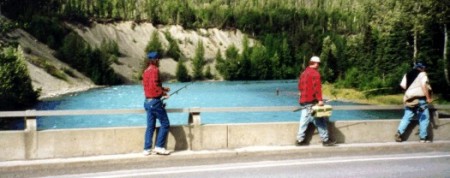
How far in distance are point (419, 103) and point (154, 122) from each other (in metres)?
6.29

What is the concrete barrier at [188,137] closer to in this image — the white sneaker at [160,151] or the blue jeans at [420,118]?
the blue jeans at [420,118]

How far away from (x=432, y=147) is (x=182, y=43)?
174025 millimetres

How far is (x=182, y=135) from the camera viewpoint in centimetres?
1102

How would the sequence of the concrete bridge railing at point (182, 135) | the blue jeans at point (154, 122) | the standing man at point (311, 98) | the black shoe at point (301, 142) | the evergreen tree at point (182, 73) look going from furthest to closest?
the evergreen tree at point (182, 73) < the black shoe at point (301, 142) < the standing man at point (311, 98) < the blue jeans at point (154, 122) < the concrete bridge railing at point (182, 135)

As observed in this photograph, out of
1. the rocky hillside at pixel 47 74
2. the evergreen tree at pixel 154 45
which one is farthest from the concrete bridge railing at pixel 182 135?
the evergreen tree at pixel 154 45

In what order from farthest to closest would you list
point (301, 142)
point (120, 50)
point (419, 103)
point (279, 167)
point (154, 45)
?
point (154, 45), point (120, 50), point (419, 103), point (301, 142), point (279, 167)

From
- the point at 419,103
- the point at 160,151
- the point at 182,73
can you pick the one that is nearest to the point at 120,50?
the point at 182,73

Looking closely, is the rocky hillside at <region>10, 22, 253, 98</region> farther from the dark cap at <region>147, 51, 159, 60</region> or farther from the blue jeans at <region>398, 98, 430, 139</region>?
the blue jeans at <region>398, 98, 430, 139</region>

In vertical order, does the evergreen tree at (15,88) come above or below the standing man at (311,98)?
below

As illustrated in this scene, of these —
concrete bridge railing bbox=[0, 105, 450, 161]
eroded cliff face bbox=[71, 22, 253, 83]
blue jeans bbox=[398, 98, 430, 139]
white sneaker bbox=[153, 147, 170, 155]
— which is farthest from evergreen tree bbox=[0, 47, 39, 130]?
eroded cliff face bbox=[71, 22, 253, 83]

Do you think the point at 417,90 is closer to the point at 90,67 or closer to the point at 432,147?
the point at 432,147

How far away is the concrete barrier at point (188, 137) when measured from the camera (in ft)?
32.8

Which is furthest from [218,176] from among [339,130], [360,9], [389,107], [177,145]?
[360,9]

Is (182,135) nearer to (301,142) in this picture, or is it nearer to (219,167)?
(219,167)
